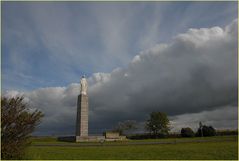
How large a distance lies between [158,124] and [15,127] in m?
79.2

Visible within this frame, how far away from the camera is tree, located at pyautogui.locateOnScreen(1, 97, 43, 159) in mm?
13391

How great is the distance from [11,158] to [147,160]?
8.00 metres

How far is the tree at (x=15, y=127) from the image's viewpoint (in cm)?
1339

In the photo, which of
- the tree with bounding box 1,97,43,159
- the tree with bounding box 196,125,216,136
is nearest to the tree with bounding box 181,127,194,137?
the tree with bounding box 196,125,216,136

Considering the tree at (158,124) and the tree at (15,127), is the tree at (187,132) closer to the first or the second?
the tree at (158,124)

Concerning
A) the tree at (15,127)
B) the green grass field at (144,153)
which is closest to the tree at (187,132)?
the green grass field at (144,153)

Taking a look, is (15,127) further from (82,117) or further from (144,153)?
(82,117)

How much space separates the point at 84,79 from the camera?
6362 centimetres

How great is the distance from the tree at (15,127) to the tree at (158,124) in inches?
3068

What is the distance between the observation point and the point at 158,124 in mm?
90312

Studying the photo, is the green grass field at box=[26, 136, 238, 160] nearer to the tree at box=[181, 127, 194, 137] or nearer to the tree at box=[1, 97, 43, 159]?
the tree at box=[1, 97, 43, 159]

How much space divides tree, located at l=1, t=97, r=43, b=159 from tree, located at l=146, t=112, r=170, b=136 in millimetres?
77922

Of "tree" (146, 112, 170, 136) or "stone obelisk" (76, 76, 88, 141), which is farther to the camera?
"tree" (146, 112, 170, 136)

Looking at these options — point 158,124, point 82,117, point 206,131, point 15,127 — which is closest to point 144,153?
point 15,127
